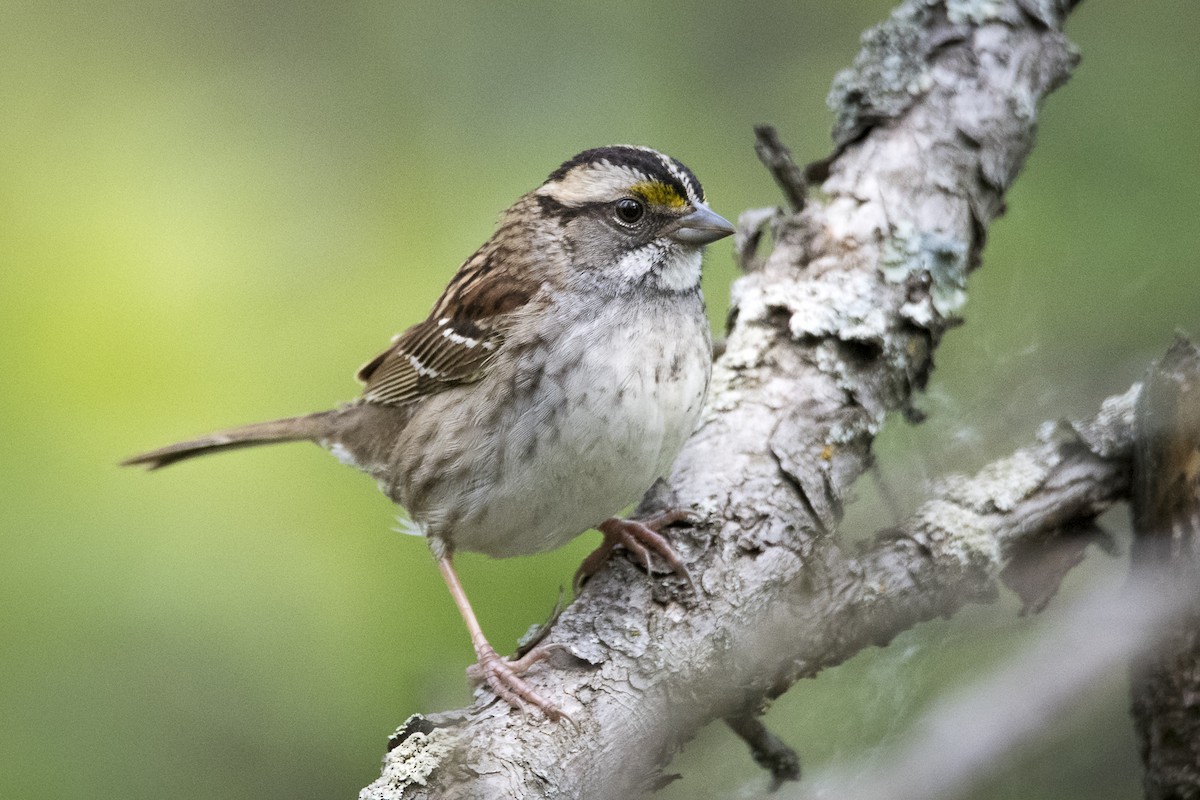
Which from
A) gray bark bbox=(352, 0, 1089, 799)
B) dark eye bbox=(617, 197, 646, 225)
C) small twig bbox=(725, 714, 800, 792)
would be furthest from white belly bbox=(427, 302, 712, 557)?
small twig bbox=(725, 714, 800, 792)

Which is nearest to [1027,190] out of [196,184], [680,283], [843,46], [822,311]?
[822,311]

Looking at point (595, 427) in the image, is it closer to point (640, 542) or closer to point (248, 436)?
point (640, 542)

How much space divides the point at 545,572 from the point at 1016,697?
1492 mm

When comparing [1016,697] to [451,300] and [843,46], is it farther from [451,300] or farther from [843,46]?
[843,46]

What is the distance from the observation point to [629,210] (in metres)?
2.87

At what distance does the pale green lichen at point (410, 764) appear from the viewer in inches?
74.5

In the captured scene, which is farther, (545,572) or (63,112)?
(63,112)

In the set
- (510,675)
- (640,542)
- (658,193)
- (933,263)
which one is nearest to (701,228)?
(658,193)

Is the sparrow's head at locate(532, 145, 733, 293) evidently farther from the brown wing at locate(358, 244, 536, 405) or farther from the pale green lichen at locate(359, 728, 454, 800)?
the pale green lichen at locate(359, 728, 454, 800)

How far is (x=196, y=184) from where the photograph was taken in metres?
4.22

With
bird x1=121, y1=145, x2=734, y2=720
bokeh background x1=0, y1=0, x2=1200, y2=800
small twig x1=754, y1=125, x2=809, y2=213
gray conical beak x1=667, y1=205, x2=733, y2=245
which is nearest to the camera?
bokeh background x1=0, y1=0, x2=1200, y2=800

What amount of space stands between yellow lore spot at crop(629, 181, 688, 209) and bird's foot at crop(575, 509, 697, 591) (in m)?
0.75

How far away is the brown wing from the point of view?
9.27 feet

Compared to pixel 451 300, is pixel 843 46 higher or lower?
higher
